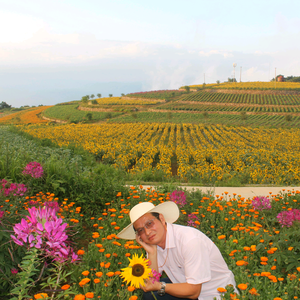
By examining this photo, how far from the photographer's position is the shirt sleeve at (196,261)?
1893 millimetres

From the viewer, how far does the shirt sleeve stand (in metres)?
1.89

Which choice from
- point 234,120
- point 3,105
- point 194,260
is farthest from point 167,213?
point 3,105

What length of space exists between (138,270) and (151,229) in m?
0.47

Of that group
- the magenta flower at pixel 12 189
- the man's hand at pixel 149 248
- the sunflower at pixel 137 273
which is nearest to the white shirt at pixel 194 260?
the man's hand at pixel 149 248

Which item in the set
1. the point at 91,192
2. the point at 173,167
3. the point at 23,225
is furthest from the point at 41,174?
the point at 173,167

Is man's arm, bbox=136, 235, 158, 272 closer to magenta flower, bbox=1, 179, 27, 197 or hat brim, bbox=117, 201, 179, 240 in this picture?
hat brim, bbox=117, 201, 179, 240

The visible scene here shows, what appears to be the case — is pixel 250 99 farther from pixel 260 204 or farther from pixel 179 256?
pixel 179 256

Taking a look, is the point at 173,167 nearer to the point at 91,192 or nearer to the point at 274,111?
the point at 91,192

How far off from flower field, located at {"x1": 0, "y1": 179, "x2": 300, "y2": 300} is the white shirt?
0.51 ft

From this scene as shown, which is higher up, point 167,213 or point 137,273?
point 167,213

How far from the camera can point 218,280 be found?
2195mm

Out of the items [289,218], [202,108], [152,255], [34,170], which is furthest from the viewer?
[202,108]

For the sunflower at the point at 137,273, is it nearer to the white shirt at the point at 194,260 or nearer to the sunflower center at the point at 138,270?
the sunflower center at the point at 138,270

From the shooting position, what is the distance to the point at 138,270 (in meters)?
1.69
